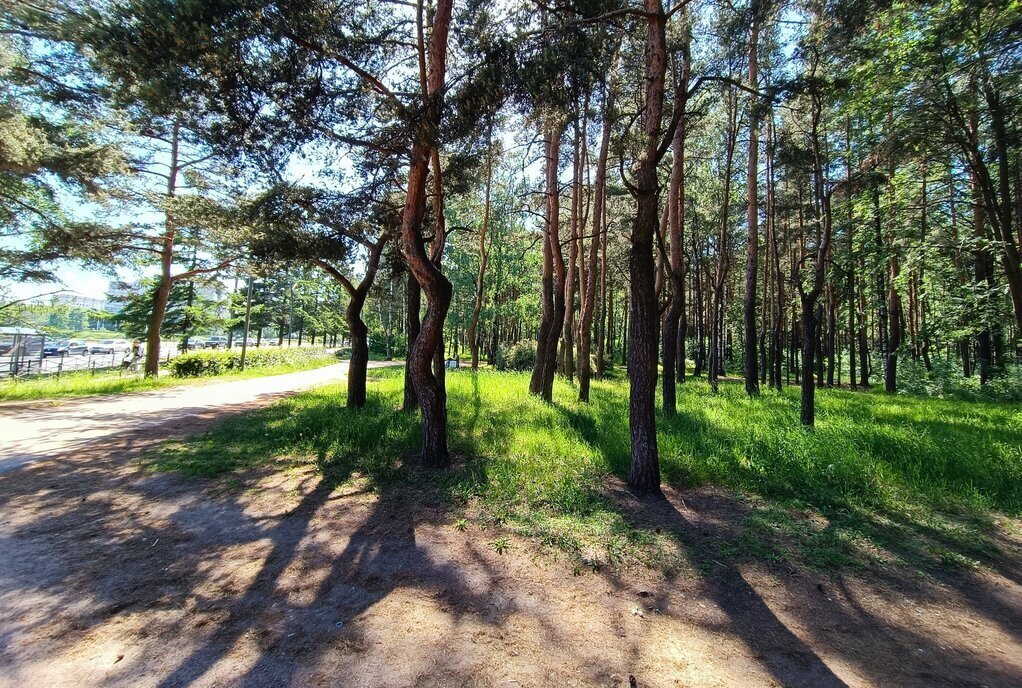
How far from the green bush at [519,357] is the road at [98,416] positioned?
12045mm

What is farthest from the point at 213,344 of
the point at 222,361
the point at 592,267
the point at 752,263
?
the point at 752,263

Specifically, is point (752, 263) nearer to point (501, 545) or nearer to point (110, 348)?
point (501, 545)

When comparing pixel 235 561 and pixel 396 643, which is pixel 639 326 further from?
pixel 235 561

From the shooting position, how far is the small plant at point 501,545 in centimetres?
364

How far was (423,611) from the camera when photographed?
9.21 ft

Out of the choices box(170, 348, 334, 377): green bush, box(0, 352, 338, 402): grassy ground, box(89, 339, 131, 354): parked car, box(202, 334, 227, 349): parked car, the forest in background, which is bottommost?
box(0, 352, 338, 402): grassy ground

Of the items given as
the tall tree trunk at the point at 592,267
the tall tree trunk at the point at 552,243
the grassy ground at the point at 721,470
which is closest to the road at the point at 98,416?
the grassy ground at the point at 721,470

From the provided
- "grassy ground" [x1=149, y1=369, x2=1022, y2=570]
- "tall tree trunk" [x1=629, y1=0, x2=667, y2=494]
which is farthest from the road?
"tall tree trunk" [x1=629, y1=0, x2=667, y2=494]

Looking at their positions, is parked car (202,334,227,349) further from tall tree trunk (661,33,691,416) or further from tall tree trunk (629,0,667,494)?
tall tree trunk (629,0,667,494)

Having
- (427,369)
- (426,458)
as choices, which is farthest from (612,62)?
(426,458)

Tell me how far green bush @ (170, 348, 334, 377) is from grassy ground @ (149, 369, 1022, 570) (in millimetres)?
12667

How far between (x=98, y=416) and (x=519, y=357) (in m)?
17.1

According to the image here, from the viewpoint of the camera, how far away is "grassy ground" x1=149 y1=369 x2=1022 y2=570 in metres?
3.70

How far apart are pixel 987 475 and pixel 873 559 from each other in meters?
2.79
